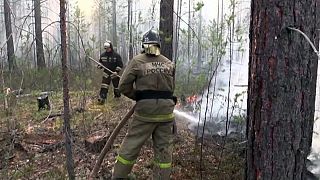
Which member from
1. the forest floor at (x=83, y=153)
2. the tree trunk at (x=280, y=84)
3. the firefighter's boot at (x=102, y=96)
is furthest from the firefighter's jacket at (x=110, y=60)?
the tree trunk at (x=280, y=84)

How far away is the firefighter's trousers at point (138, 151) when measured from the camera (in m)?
4.23

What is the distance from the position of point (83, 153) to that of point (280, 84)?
13.4ft

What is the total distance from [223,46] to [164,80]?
4.56 ft

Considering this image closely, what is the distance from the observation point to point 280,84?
6.53ft

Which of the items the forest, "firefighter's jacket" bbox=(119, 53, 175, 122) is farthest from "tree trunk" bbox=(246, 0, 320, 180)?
"firefighter's jacket" bbox=(119, 53, 175, 122)

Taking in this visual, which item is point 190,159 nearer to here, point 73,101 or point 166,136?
point 166,136

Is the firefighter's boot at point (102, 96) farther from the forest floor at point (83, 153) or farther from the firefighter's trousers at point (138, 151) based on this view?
the firefighter's trousers at point (138, 151)

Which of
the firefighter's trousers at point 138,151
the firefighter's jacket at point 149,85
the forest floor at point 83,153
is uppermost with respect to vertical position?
the firefighter's jacket at point 149,85

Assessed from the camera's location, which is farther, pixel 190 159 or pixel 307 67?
pixel 190 159

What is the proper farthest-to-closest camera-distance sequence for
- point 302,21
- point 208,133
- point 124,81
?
point 208,133 < point 124,81 < point 302,21

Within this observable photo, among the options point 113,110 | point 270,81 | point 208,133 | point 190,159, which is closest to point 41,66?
point 113,110

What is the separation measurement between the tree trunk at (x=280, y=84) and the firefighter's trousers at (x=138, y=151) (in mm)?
2216

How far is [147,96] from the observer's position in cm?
422

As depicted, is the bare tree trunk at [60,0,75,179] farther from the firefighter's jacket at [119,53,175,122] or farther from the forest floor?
the firefighter's jacket at [119,53,175,122]
